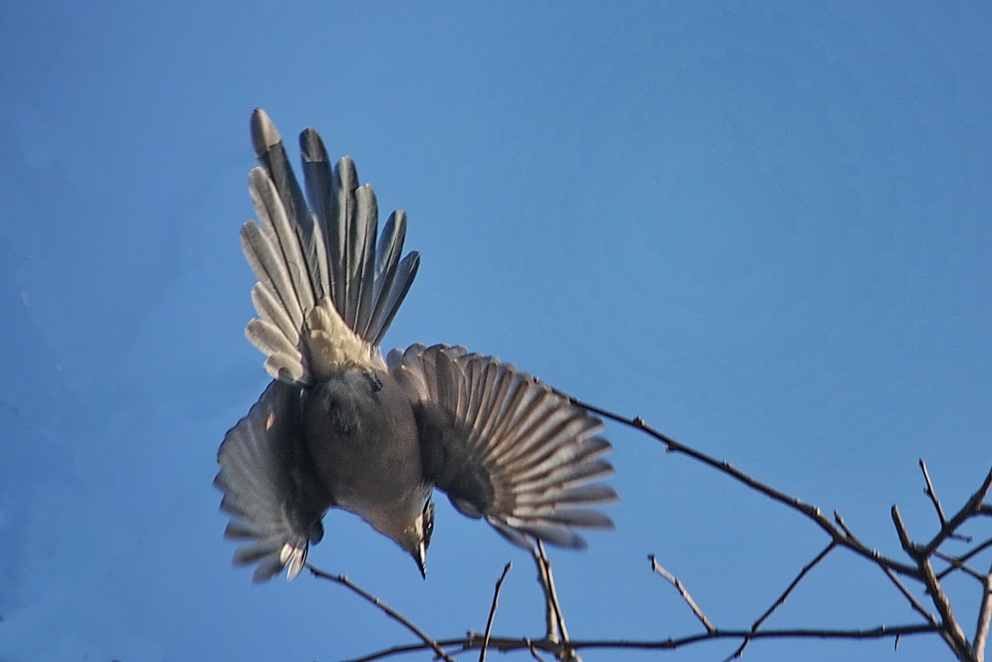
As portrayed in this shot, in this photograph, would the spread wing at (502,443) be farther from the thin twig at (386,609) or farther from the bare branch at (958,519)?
the bare branch at (958,519)

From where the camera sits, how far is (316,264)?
2545mm

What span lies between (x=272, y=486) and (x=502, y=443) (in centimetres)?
62

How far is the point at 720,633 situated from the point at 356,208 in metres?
1.57

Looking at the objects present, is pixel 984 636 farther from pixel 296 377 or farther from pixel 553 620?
pixel 296 377

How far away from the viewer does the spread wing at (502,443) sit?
8.46ft

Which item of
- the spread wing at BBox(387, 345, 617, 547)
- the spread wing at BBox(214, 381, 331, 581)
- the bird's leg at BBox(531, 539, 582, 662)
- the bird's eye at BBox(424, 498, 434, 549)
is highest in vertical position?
the spread wing at BBox(387, 345, 617, 547)

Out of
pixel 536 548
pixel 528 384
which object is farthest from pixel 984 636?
pixel 528 384

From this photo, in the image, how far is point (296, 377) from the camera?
2.53 meters

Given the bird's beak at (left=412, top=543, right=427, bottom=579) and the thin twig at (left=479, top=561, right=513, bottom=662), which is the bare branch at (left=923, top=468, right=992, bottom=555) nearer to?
the thin twig at (left=479, top=561, right=513, bottom=662)

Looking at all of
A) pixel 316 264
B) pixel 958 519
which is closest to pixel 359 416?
pixel 316 264

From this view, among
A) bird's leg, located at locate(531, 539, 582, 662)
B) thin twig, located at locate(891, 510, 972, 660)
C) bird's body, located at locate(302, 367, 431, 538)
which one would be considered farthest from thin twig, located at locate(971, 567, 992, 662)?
bird's body, located at locate(302, 367, 431, 538)

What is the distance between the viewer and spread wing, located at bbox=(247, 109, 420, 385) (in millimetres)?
2441

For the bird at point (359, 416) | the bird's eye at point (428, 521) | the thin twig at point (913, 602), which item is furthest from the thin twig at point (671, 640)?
the bird's eye at point (428, 521)

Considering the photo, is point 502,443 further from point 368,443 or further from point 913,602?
point 913,602
